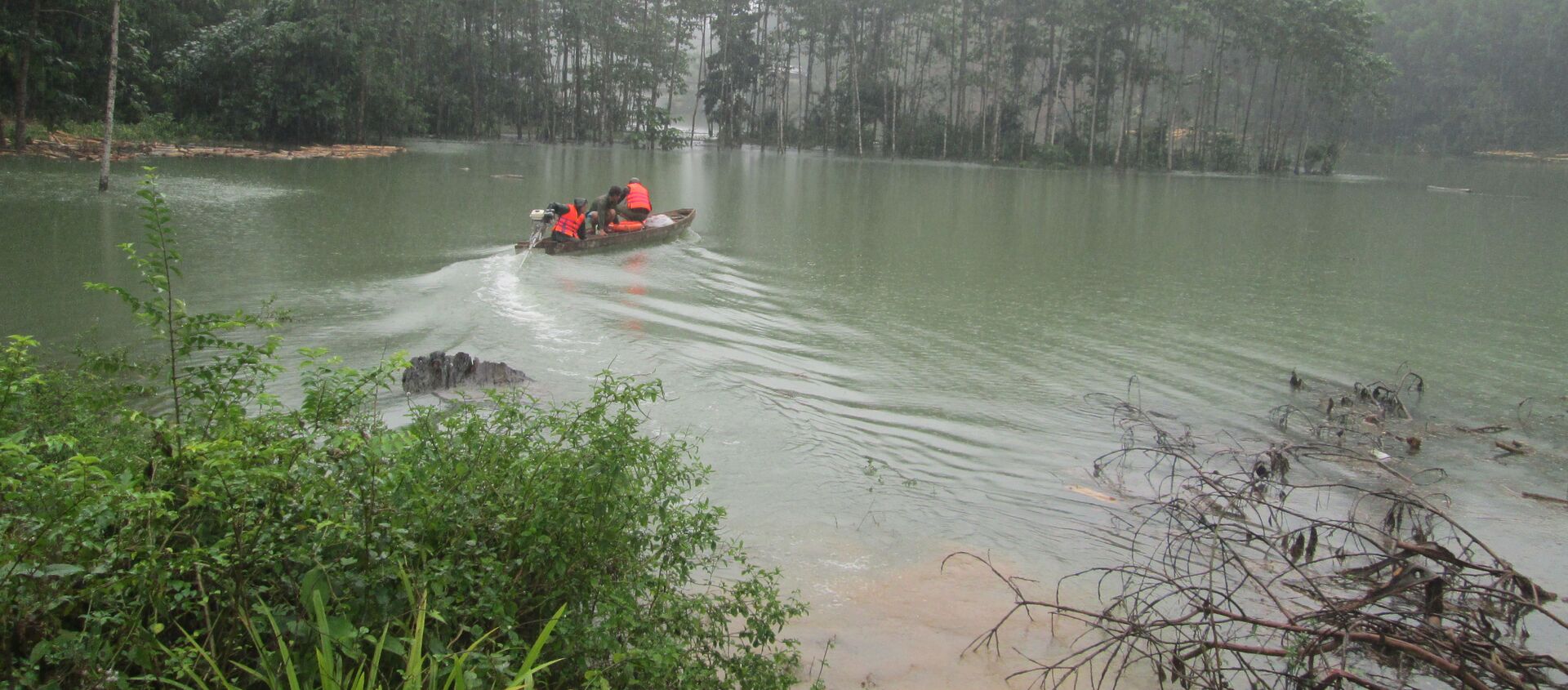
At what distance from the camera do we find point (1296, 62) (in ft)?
156

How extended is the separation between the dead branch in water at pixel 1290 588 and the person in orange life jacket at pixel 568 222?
7.84 metres

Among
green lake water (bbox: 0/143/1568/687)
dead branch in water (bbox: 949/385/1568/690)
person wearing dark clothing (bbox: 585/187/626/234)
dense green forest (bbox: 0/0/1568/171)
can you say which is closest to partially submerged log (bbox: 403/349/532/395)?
green lake water (bbox: 0/143/1568/687)

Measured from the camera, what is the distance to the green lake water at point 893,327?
5.43 m

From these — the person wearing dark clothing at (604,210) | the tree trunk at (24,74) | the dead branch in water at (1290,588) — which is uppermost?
the tree trunk at (24,74)

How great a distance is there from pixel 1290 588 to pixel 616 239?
10591mm

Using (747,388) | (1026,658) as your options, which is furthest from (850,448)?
(1026,658)

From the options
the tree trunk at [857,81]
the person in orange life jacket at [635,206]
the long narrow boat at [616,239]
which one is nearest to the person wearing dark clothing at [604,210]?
the person in orange life jacket at [635,206]

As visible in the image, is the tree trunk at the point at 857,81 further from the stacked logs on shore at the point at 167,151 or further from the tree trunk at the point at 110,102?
the tree trunk at the point at 110,102

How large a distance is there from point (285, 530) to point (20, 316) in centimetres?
738

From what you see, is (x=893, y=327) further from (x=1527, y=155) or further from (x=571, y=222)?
(x=1527, y=155)

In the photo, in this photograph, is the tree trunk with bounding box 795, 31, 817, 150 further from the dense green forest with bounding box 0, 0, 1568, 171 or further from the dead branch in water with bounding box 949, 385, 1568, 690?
the dead branch in water with bounding box 949, 385, 1568, 690

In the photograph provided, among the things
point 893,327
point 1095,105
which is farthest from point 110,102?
point 1095,105

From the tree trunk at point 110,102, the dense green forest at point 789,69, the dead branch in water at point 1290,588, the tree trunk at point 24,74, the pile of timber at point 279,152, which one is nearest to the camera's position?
the dead branch in water at point 1290,588

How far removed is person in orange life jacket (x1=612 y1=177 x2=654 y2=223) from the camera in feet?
47.9
